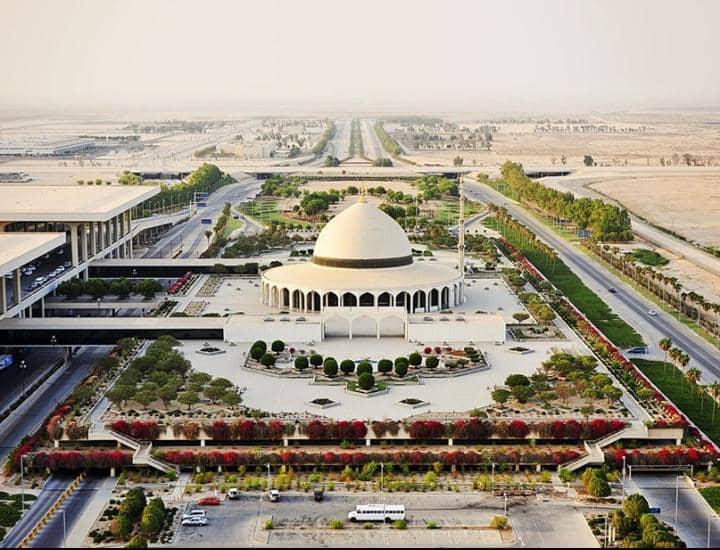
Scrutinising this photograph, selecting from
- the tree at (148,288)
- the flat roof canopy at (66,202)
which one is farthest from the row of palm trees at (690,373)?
the flat roof canopy at (66,202)

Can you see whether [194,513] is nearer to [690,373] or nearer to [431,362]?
[431,362]

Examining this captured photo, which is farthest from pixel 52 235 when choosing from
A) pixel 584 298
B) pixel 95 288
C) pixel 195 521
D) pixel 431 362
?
pixel 195 521

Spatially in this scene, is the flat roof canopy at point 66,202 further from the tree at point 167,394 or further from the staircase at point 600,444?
the staircase at point 600,444

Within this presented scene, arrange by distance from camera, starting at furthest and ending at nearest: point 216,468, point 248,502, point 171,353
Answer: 1. point 171,353
2. point 216,468
3. point 248,502

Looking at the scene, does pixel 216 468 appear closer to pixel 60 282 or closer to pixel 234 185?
pixel 60 282

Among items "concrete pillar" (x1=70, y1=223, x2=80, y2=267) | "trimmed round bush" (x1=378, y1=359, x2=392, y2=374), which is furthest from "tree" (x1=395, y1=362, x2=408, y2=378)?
"concrete pillar" (x1=70, y1=223, x2=80, y2=267)

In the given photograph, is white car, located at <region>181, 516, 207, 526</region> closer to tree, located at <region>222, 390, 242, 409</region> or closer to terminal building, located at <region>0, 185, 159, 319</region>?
tree, located at <region>222, 390, 242, 409</region>

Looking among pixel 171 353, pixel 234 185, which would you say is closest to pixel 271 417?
pixel 171 353
